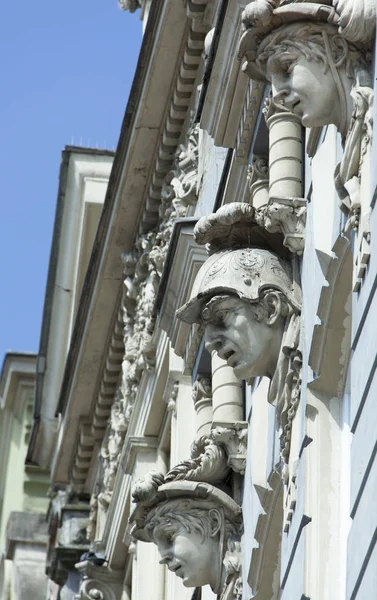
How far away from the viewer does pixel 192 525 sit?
15.4 metres

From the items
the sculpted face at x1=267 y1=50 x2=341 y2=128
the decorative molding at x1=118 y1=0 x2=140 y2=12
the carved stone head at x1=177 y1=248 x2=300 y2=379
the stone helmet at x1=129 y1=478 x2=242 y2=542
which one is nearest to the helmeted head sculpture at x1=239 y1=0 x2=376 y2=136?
the sculpted face at x1=267 y1=50 x2=341 y2=128

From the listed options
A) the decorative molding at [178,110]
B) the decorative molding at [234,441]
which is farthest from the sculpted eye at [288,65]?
the decorative molding at [178,110]

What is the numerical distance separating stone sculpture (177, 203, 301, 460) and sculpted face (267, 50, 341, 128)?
5.50ft

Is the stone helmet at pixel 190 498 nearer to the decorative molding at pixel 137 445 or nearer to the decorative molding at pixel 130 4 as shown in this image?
the decorative molding at pixel 137 445

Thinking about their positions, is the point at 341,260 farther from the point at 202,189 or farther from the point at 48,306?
the point at 48,306

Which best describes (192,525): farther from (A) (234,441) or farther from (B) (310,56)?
(B) (310,56)

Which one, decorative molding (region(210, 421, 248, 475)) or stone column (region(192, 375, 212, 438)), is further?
stone column (region(192, 375, 212, 438))

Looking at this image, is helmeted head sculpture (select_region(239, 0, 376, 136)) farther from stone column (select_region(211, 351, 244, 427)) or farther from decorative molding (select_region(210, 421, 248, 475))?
stone column (select_region(211, 351, 244, 427))

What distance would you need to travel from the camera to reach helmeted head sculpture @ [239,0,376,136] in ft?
37.5

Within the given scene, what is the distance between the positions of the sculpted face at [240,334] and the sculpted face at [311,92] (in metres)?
1.69

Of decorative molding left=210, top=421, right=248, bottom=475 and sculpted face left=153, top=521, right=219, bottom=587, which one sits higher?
decorative molding left=210, top=421, right=248, bottom=475

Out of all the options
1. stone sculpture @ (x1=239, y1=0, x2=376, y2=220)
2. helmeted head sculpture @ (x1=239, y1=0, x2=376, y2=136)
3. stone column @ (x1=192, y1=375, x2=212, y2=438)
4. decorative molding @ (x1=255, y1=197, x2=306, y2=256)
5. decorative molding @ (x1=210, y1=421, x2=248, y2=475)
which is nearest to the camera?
stone sculpture @ (x1=239, y1=0, x2=376, y2=220)

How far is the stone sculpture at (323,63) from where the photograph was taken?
11211 mm

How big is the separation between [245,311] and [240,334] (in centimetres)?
14
